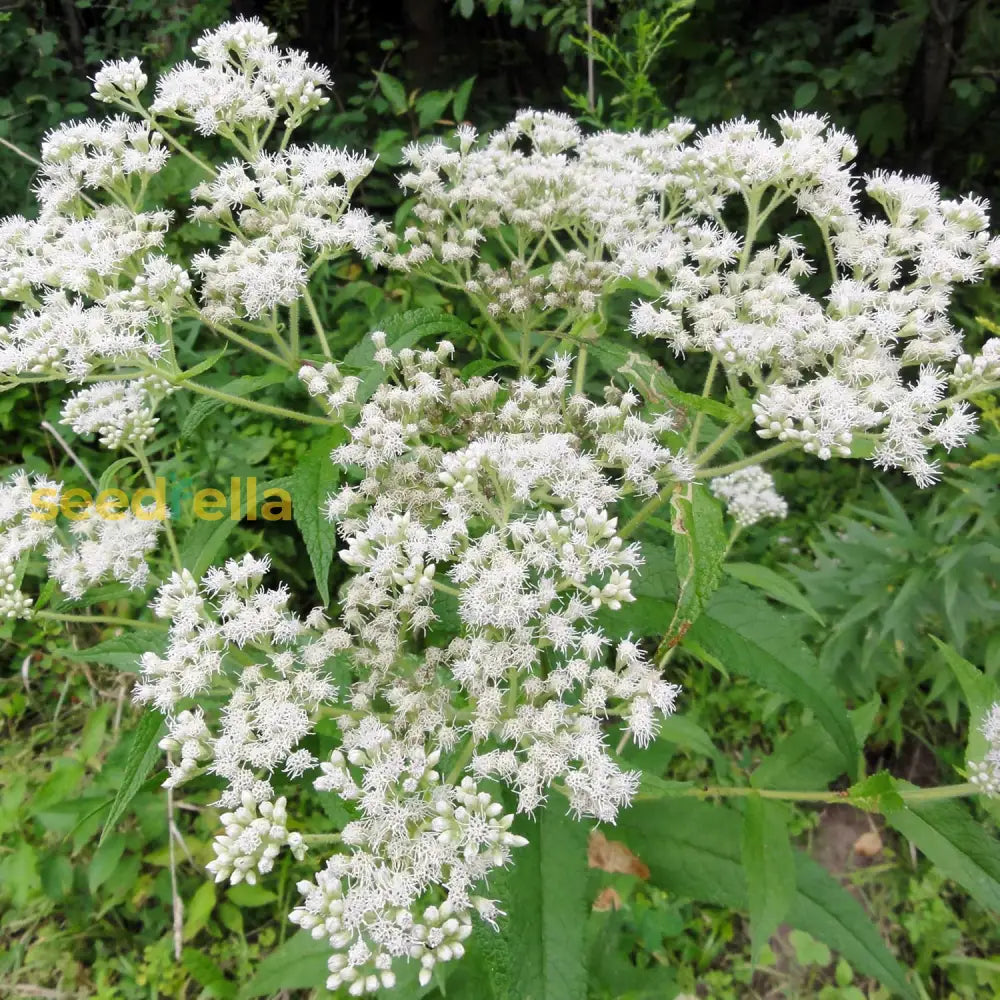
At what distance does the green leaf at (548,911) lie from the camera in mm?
1640

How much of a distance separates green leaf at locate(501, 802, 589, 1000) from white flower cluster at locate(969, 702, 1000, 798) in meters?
1.02

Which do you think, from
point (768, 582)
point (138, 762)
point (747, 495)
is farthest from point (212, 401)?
point (747, 495)

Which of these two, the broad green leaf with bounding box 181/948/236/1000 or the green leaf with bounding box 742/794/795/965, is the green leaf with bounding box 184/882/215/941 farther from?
the green leaf with bounding box 742/794/795/965

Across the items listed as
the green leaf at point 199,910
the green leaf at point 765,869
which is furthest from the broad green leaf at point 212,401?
the green leaf at point 199,910

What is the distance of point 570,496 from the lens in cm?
189

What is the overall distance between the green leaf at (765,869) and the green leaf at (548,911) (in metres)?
0.40

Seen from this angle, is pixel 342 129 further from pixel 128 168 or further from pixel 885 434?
pixel 885 434

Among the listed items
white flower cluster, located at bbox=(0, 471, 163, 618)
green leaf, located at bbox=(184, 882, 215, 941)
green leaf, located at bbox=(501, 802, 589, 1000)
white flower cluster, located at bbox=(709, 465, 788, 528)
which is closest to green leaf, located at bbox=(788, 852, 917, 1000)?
green leaf, located at bbox=(501, 802, 589, 1000)

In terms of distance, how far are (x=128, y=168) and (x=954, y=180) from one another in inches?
187

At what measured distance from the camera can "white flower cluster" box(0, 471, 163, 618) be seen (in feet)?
7.80

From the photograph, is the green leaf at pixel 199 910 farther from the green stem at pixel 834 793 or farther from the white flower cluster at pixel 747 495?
the white flower cluster at pixel 747 495

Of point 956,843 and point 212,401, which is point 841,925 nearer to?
point 956,843

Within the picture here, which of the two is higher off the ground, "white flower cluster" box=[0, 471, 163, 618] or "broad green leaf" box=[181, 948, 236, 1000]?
"white flower cluster" box=[0, 471, 163, 618]

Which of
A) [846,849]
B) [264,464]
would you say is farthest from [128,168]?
[846,849]
